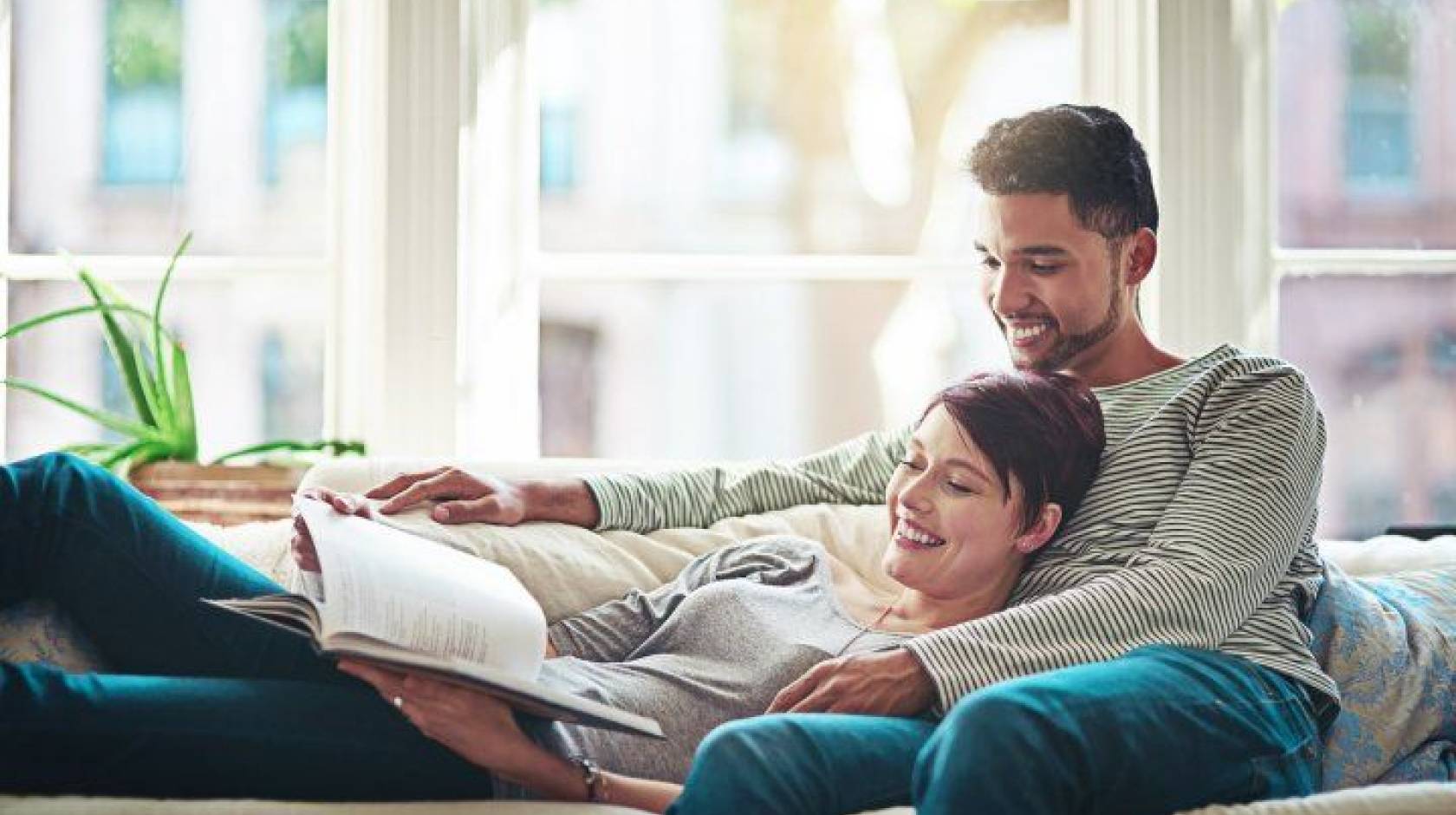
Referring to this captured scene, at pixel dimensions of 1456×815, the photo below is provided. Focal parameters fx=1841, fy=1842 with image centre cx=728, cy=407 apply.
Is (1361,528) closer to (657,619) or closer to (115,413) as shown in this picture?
(657,619)

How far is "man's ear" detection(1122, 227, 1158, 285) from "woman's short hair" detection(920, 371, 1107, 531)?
0.20 m

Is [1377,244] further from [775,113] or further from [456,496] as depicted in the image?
[456,496]

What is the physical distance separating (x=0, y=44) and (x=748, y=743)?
2234 millimetres

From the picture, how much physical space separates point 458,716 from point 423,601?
0.12m

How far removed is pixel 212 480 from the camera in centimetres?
297

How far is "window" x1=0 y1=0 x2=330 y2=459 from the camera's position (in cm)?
326

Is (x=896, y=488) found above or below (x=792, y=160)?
below

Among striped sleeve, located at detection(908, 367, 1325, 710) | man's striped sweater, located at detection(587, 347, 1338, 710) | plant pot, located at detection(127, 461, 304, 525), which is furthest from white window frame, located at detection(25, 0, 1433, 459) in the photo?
striped sleeve, located at detection(908, 367, 1325, 710)

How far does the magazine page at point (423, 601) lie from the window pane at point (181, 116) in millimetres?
1403

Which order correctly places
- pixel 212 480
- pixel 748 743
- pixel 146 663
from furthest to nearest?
pixel 212 480
pixel 146 663
pixel 748 743

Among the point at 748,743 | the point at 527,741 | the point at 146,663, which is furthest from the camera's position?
the point at 146,663

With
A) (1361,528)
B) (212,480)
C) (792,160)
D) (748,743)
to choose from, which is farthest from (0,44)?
(1361,528)

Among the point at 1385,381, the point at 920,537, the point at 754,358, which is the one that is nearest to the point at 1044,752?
the point at 920,537

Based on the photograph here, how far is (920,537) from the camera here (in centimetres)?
216
